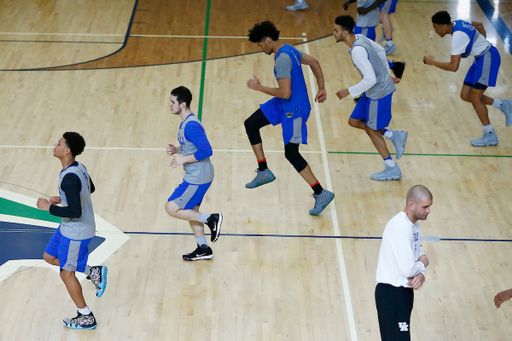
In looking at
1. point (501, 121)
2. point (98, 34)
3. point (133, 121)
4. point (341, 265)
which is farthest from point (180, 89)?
point (98, 34)

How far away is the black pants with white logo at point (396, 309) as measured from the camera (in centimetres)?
359

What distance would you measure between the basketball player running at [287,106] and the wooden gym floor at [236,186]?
29 cm

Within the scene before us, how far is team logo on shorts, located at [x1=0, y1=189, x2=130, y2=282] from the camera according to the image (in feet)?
16.4

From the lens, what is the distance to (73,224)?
4020 millimetres

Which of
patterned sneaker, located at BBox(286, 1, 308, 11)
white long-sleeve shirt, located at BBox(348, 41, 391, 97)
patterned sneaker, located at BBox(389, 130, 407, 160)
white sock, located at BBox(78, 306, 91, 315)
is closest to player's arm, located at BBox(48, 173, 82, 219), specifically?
white sock, located at BBox(78, 306, 91, 315)

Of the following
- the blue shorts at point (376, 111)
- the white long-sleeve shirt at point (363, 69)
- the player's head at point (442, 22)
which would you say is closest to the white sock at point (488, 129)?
the player's head at point (442, 22)

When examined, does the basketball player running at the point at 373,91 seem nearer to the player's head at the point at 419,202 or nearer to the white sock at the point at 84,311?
the player's head at the point at 419,202

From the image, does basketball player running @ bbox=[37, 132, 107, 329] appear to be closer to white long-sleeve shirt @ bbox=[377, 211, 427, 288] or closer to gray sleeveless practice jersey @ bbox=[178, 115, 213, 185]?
gray sleeveless practice jersey @ bbox=[178, 115, 213, 185]

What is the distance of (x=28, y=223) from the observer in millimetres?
5473

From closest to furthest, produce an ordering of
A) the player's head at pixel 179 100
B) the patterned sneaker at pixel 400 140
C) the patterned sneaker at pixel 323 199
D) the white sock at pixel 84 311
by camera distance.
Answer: the white sock at pixel 84 311 < the player's head at pixel 179 100 < the patterned sneaker at pixel 323 199 < the patterned sneaker at pixel 400 140

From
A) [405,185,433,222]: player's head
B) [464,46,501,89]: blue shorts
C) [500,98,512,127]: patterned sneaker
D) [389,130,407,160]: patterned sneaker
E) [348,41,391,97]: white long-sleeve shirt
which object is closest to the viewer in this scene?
[405,185,433,222]: player's head

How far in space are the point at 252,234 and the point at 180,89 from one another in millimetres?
1678

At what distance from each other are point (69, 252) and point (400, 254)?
2.28 metres

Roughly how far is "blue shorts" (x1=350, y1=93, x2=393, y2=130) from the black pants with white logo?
9.02 ft
